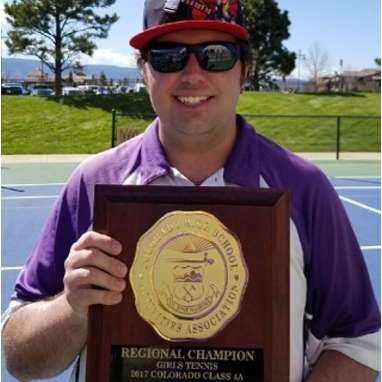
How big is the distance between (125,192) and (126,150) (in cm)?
44

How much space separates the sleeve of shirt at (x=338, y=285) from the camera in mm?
1784

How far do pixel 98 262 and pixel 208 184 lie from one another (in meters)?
0.48

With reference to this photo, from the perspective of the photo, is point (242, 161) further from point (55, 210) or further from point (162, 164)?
point (55, 210)

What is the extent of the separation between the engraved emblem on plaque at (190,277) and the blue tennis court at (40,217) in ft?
10.3

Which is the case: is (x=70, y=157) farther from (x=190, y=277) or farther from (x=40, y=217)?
(x=190, y=277)

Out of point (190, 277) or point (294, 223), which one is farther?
point (294, 223)

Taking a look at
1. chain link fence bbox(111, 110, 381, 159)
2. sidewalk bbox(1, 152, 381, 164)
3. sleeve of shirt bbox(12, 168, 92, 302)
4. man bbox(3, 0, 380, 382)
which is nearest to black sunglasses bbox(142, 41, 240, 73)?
man bbox(3, 0, 380, 382)

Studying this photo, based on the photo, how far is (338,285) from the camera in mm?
1792

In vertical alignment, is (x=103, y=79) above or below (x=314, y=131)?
above

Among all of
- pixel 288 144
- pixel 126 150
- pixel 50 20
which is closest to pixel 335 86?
pixel 50 20

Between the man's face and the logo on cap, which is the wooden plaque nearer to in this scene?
the man's face

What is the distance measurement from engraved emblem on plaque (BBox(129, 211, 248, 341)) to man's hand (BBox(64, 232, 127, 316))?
0.05 m

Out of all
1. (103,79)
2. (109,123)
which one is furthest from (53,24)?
(103,79)

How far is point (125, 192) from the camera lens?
159 cm
